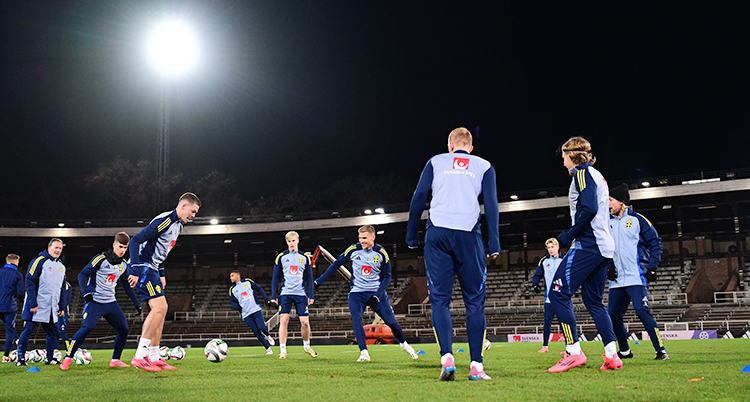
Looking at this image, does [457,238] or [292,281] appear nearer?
[457,238]

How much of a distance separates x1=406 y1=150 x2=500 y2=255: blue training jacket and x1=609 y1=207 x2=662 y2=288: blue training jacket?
10.3ft

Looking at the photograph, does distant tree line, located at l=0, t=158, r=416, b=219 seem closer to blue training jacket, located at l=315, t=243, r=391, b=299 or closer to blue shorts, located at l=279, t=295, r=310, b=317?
blue shorts, located at l=279, t=295, r=310, b=317

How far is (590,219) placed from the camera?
5.46 metres

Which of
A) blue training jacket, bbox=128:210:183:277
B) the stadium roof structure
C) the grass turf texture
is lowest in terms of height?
the grass turf texture

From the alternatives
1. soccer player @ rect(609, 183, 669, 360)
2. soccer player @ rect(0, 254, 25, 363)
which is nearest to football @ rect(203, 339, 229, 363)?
soccer player @ rect(0, 254, 25, 363)

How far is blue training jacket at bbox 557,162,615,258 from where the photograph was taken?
18.0ft

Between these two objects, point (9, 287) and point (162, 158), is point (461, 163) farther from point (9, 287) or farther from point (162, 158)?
point (162, 158)

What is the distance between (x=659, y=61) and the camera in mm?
42281

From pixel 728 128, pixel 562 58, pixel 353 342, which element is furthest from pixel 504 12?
pixel 353 342

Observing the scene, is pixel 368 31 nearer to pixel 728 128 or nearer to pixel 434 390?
pixel 728 128

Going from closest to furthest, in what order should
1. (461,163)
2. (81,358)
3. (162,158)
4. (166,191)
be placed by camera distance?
(461,163)
(81,358)
(166,191)
(162,158)

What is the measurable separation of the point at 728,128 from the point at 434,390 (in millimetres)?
47916

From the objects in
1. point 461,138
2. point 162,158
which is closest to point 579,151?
point 461,138

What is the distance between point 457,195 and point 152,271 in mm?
4411
